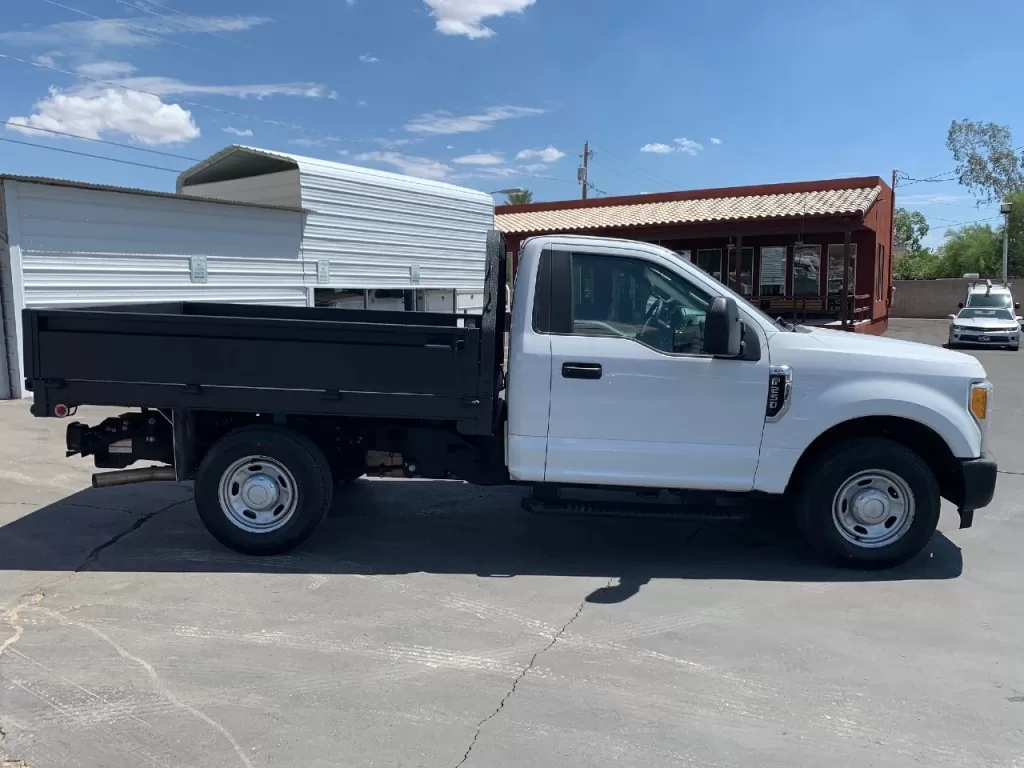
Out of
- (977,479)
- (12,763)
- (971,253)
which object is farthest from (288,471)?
(971,253)

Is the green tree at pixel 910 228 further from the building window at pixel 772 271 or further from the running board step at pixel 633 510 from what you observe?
the running board step at pixel 633 510

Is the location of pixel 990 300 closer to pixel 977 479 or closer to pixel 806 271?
pixel 806 271

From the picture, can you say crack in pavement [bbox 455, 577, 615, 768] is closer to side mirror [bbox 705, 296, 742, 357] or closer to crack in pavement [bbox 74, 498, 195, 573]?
side mirror [bbox 705, 296, 742, 357]

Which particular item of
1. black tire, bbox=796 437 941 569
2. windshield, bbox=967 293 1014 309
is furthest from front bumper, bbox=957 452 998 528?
windshield, bbox=967 293 1014 309

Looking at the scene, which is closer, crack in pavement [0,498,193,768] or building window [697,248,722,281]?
crack in pavement [0,498,193,768]

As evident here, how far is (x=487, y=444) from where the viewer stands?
582 centimetres

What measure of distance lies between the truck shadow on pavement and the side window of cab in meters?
1.57

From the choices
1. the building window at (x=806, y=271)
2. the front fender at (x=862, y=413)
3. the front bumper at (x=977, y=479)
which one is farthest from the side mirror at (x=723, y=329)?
the building window at (x=806, y=271)

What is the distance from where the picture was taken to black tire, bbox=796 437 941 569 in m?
5.34

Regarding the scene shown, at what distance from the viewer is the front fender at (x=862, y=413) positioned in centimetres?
523

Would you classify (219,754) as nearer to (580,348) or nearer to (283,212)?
(580,348)

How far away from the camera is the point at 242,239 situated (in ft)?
50.3

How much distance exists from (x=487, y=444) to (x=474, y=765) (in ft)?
9.08

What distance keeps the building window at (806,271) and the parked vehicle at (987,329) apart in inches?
169
